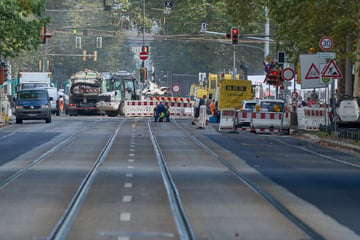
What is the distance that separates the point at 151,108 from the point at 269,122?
2340cm

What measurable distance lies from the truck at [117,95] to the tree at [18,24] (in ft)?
64.3

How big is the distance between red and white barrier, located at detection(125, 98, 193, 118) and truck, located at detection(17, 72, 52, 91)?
9445mm

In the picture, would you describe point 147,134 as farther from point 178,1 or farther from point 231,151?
point 178,1

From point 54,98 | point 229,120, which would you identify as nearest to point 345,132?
point 229,120

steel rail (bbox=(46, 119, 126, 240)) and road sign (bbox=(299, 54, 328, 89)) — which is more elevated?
road sign (bbox=(299, 54, 328, 89))

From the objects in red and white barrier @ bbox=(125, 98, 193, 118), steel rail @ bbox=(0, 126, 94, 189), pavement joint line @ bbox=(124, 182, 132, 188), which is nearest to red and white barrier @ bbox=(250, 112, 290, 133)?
steel rail @ bbox=(0, 126, 94, 189)

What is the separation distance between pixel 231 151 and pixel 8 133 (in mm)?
14681

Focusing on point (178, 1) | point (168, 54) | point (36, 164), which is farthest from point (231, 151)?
point (168, 54)

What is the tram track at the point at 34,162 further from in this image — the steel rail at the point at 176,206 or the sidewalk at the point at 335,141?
the sidewalk at the point at 335,141

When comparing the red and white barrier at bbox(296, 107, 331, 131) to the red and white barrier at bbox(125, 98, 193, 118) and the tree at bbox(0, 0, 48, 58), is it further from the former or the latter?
the red and white barrier at bbox(125, 98, 193, 118)

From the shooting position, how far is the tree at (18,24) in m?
46.5

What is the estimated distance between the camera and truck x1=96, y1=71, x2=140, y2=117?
72.6 metres

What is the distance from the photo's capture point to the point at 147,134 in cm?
4328

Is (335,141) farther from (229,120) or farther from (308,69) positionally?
(229,120)
